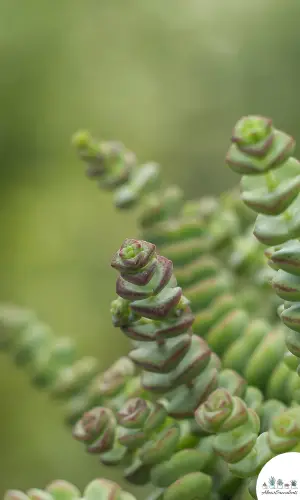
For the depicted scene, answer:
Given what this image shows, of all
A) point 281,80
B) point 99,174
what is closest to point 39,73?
point 281,80

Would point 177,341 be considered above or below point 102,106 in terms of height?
below

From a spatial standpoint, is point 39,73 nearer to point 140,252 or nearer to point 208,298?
point 208,298

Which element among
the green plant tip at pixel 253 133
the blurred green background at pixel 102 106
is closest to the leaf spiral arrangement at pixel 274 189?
the green plant tip at pixel 253 133

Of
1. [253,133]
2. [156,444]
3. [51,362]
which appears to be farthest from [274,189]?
[51,362]

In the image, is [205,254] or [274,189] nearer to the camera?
[274,189]

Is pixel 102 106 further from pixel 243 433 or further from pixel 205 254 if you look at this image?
pixel 243 433

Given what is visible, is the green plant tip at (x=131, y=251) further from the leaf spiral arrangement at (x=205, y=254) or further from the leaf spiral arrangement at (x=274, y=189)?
the leaf spiral arrangement at (x=205, y=254)

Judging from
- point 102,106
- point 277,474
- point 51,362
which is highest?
point 102,106
